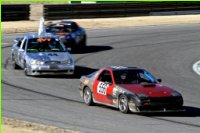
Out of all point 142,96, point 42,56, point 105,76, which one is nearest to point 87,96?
point 105,76

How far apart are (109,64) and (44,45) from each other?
11.3 feet

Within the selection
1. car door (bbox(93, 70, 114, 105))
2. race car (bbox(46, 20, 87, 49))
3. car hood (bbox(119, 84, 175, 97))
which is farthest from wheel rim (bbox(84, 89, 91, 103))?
race car (bbox(46, 20, 87, 49))

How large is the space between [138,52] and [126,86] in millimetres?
14293

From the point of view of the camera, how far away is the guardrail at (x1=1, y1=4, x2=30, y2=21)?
42.4m

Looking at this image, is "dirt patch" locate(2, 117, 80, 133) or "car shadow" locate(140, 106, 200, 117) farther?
"car shadow" locate(140, 106, 200, 117)

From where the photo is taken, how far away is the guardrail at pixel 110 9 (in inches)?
1735

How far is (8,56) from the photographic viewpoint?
99.7 ft

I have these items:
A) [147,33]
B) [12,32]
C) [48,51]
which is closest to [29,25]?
[12,32]

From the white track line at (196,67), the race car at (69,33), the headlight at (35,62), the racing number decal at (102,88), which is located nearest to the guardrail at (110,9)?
the race car at (69,33)

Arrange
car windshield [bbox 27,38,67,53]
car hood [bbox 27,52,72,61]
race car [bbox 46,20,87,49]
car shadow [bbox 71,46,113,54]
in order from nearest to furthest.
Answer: car hood [bbox 27,52,72,61], car windshield [bbox 27,38,67,53], race car [bbox 46,20,87,49], car shadow [bbox 71,46,113,54]

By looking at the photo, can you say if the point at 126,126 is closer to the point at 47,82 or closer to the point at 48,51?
the point at 47,82

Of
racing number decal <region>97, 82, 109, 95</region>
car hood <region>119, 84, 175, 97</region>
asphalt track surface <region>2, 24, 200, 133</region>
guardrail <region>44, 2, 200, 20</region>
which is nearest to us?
asphalt track surface <region>2, 24, 200, 133</region>

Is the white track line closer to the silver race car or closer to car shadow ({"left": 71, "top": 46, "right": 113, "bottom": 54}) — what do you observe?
the silver race car

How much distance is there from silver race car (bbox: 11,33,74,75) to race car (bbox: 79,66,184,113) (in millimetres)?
5237
